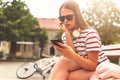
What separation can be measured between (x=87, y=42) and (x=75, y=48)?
10cm

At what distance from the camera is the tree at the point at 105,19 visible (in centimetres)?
3631

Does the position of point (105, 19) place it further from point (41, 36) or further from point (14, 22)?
point (41, 36)

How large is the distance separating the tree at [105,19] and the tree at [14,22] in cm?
1082

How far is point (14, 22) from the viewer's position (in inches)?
1811

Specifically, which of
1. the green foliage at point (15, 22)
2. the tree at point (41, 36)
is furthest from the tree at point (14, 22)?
the tree at point (41, 36)

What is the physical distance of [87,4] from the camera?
1578 inches

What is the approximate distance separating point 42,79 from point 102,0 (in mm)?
27988

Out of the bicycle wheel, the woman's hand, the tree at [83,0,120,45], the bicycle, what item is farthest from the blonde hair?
the tree at [83,0,120,45]

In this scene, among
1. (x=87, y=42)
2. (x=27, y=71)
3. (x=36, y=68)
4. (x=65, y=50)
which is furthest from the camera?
(x=27, y=71)

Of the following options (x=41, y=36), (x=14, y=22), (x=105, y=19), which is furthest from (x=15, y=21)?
(x=105, y=19)

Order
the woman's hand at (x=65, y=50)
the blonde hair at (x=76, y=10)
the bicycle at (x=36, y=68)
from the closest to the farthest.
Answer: the woman's hand at (x=65, y=50) → the blonde hair at (x=76, y=10) → the bicycle at (x=36, y=68)

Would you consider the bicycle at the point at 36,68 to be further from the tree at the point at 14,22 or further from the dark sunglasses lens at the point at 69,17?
the tree at the point at 14,22

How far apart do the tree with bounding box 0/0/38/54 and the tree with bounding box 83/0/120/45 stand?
10.8 meters

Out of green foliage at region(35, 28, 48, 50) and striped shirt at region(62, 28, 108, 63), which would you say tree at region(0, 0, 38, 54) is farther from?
striped shirt at region(62, 28, 108, 63)
